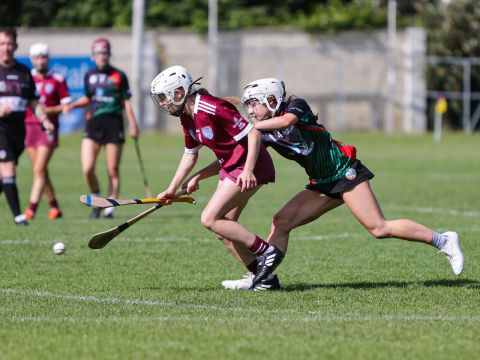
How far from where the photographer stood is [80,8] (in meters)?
42.8

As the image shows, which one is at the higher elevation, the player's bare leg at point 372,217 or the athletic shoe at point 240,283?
the player's bare leg at point 372,217

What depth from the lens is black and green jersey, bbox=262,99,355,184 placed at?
823 cm

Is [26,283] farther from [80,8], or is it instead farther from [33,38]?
[80,8]

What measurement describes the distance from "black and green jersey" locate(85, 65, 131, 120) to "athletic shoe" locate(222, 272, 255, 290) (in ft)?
21.7

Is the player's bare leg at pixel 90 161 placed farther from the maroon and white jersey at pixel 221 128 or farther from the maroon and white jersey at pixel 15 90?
the maroon and white jersey at pixel 221 128

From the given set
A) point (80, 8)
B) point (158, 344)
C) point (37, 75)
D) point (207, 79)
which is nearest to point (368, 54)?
point (207, 79)

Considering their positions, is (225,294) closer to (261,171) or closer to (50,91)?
(261,171)

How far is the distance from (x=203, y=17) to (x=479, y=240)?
2970 cm

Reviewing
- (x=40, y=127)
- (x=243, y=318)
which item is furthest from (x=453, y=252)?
(x=40, y=127)

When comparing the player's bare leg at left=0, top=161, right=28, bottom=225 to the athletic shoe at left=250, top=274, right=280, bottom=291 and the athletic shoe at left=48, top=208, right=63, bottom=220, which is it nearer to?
the athletic shoe at left=48, top=208, right=63, bottom=220

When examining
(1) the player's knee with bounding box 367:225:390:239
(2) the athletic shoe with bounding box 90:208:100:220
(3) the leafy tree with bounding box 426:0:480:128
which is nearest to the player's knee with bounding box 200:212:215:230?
(1) the player's knee with bounding box 367:225:390:239

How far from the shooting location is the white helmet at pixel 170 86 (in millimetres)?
7969

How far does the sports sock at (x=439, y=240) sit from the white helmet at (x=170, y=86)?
2.16m

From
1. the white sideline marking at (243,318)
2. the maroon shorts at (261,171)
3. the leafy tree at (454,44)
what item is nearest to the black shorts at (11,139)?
the maroon shorts at (261,171)
